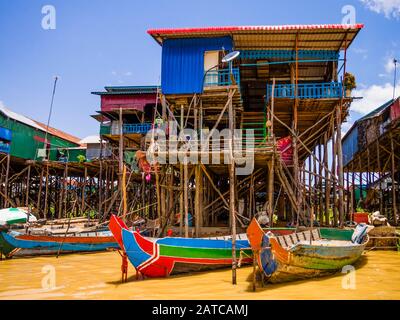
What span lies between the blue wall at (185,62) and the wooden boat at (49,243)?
6969 mm

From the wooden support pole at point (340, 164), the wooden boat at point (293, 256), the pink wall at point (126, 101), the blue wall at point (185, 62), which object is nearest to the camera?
the wooden boat at point (293, 256)

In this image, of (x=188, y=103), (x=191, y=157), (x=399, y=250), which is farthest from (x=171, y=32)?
(x=399, y=250)

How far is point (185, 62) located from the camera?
14875mm

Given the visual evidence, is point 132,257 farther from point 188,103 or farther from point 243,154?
point 188,103

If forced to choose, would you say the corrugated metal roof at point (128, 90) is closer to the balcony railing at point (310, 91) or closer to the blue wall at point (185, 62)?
the blue wall at point (185, 62)

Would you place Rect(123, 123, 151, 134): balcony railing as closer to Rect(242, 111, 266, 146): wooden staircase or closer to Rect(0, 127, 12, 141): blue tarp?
Rect(242, 111, 266, 146): wooden staircase

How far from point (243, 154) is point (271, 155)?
1.02 meters

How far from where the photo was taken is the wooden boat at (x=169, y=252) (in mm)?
9297

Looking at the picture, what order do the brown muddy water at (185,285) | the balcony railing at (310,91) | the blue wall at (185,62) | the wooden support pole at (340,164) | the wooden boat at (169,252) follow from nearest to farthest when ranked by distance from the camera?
the brown muddy water at (185,285)
the wooden boat at (169,252)
the wooden support pole at (340,164)
the balcony railing at (310,91)
the blue wall at (185,62)

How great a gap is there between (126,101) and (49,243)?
45.3 ft

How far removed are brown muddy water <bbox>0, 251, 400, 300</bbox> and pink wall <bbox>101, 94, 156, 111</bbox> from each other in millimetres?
15522

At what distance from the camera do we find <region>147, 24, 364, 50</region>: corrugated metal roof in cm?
1397

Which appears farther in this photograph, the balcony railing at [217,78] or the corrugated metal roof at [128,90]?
the corrugated metal roof at [128,90]

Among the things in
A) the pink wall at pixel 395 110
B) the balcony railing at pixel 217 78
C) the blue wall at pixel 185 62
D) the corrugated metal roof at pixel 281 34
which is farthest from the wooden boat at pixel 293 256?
the pink wall at pixel 395 110
